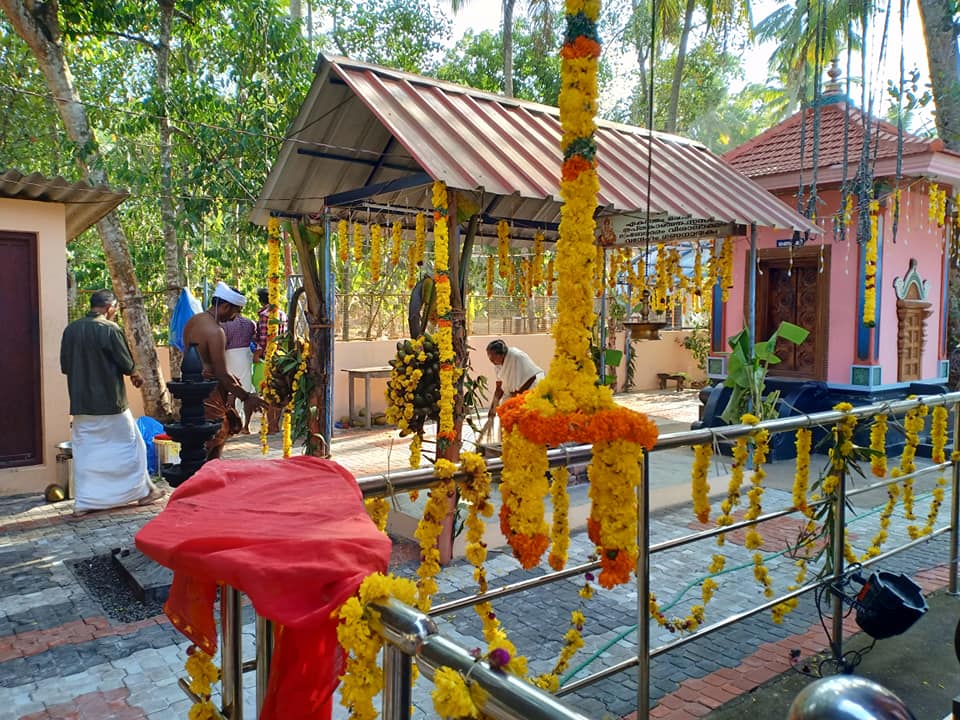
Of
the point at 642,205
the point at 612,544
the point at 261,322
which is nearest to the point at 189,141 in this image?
the point at 261,322

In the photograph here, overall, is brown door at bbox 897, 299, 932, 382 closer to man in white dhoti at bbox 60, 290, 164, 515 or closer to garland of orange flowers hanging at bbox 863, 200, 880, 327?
garland of orange flowers hanging at bbox 863, 200, 880, 327

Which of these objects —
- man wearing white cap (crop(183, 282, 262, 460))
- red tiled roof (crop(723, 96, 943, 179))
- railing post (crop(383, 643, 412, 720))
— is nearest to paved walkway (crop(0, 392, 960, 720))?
man wearing white cap (crop(183, 282, 262, 460))

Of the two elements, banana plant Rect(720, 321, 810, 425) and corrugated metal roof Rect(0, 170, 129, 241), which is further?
banana plant Rect(720, 321, 810, 425)

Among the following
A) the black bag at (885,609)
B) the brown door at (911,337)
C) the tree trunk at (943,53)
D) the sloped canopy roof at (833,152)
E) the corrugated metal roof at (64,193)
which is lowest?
the black bag at (885,609)

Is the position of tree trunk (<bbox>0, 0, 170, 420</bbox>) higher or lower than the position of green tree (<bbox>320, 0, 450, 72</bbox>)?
lower

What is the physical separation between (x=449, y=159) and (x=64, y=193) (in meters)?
4.14

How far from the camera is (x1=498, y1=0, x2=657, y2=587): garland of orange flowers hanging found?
257cm

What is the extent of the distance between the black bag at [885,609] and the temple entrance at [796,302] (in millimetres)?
6949

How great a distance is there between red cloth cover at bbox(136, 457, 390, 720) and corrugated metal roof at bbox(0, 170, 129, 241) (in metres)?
6.04

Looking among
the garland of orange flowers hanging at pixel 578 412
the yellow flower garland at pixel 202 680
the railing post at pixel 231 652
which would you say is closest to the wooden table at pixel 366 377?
the garland of orange flowers hanging at pixel 578 412

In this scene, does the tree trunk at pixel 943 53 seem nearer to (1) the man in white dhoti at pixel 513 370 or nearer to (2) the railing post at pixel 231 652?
(1) the man in white dhoti at pixel 513 370

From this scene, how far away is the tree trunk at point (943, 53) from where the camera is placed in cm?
920

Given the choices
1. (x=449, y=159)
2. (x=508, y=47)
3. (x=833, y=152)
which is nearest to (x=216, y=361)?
(x=449, y=159)

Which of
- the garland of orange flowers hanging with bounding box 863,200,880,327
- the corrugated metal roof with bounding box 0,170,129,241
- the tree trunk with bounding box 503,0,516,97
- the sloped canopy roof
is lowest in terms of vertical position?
the garland of orange flowers hanging with bounding box 863,200,880,327
